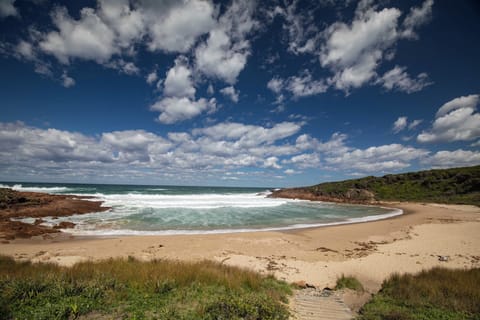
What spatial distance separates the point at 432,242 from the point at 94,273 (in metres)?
17.0

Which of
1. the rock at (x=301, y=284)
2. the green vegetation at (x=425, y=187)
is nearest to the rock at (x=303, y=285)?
the rock at (x=301, y=284)

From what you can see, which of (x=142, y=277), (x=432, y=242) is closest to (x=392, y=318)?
(x=142, y=277)

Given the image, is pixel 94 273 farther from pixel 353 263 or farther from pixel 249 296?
pixel 353 263

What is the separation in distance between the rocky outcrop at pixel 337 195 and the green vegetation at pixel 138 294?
44.0m

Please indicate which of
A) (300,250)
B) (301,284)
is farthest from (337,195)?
(301,284)

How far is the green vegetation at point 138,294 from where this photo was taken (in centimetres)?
408

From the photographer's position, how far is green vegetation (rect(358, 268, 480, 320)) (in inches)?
173

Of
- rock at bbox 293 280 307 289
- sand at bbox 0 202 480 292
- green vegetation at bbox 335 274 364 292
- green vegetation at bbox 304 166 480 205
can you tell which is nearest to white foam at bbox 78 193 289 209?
sand at bbox 0 202 480 292

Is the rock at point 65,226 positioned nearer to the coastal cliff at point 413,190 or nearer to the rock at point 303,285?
the rock at point 303,285

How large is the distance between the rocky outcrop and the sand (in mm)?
30701

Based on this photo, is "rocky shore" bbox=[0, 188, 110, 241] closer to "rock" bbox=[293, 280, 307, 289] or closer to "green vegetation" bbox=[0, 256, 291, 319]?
"green vegetation" bbox=[0, 256, 291, 319]

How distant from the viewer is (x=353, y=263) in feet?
29.7

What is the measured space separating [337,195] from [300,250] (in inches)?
1732

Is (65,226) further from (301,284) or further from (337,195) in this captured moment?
(337,195)
